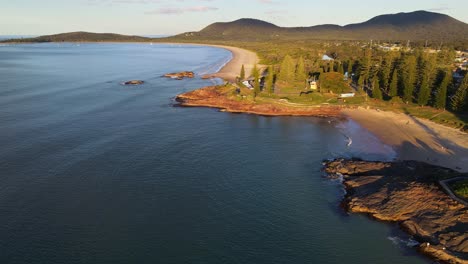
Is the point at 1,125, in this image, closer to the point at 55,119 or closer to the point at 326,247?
the point at 55,119

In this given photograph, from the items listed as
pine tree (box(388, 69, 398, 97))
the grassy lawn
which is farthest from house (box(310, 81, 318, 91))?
pine tree (box(388, 69, 398, 97))

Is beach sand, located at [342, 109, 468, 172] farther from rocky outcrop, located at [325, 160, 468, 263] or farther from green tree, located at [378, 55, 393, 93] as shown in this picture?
green tree, located at [378, 55, 393, 93]

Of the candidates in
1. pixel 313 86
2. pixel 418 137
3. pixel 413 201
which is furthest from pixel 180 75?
pixel 413 201

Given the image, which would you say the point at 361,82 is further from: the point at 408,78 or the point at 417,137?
the point at 417,137

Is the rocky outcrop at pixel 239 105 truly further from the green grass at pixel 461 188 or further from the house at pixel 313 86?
the green grass at pixel 461 188

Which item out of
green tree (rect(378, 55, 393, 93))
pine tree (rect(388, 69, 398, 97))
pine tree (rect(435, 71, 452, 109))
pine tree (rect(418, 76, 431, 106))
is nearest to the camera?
pine tree (rect(435, 71, 452, 109))

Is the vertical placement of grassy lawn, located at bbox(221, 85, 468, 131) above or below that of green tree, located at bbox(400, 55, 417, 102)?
below
